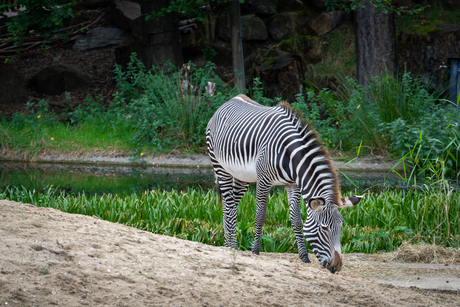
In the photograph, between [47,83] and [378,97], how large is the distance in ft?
34.9

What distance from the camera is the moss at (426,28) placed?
47.1ft

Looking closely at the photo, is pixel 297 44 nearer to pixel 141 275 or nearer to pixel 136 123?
pixel 136 123

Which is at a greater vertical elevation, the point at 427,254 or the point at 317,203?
the point at 317,203

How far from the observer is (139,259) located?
345 cm

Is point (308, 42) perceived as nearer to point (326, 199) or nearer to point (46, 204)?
point (46, 204)

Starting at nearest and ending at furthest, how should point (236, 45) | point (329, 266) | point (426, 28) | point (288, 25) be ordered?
point (329, 266)
point (236, 45)
point (426, 28)
point (288, 25)

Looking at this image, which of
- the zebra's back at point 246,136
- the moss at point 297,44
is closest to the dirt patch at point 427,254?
the zebra's back at point 246,136

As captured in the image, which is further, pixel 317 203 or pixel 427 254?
pixel 427 254

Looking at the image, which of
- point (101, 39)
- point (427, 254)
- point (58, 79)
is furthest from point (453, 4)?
point (427, 254)

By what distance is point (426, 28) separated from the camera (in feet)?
48.3

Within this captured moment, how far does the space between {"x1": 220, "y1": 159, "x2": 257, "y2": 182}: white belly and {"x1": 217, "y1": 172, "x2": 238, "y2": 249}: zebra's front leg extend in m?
0.29

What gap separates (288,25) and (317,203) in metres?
13.6

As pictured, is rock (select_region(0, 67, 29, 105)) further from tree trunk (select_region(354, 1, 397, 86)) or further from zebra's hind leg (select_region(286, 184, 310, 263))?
zebra's hind leg (select_region(286, 184, 310, 263))

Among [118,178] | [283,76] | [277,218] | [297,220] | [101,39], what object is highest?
[101,39]
